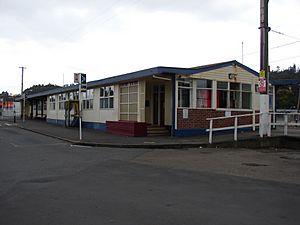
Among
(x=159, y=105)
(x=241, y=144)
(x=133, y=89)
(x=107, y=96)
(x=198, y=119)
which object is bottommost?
(x=241, y=144)

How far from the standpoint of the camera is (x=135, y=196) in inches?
312

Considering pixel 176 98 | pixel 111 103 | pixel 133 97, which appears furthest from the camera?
pixel 111 103

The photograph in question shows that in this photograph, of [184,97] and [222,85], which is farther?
[222,85]

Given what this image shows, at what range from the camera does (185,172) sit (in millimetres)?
11094

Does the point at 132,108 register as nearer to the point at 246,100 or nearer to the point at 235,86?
the point at 235,86

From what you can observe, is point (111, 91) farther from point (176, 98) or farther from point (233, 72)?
point (233, 72)

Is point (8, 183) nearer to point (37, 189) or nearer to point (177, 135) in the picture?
point (37, 189)

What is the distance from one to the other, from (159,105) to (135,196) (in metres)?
18.2

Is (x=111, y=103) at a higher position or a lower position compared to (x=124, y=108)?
higher

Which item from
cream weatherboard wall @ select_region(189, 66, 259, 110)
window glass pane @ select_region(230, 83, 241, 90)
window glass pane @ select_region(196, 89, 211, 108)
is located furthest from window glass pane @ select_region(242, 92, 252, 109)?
window glass pane @ select_region(196, 89, 211, 108)

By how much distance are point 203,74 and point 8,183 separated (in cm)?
1619

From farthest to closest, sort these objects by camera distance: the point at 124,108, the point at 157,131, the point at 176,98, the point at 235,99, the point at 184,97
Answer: the point at 124,108 < the point at 235,99 < the point at 157,131 < the point at 184,97 < the point at 176,98

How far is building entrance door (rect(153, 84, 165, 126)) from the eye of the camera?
25.6 meters

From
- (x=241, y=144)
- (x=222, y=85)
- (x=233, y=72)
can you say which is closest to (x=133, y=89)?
(x=222, y=85)
